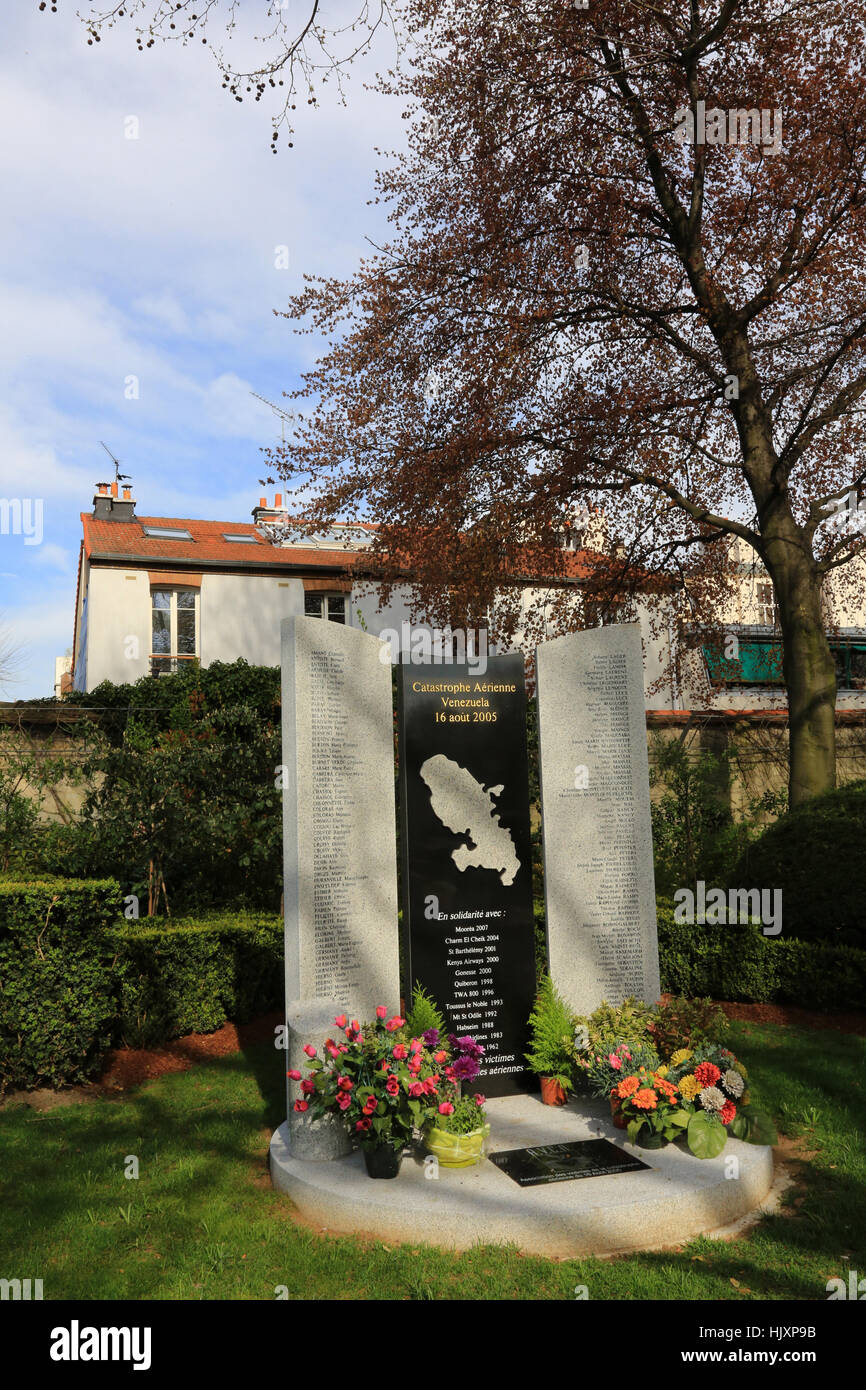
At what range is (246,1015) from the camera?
9.52m

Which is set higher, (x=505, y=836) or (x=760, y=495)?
(x=760, y=495)

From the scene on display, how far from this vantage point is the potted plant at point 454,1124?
565 centimetres

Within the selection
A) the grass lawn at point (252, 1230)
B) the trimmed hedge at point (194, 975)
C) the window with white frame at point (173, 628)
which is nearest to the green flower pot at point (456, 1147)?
the grass lawn at point (252, 1230)

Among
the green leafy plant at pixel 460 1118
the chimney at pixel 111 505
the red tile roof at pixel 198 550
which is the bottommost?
the green leafy plant at pixel 460 1118

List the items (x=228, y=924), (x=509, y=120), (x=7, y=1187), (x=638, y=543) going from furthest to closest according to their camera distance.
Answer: (x=638, y=543) < (x=509, y=120) < (x=228, y=924) < (x=7, y=1187)

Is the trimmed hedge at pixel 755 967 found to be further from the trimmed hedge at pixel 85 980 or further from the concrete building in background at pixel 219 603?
the concrete building in background at pixel 219 603

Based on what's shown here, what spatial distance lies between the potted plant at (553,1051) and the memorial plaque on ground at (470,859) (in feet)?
0.79

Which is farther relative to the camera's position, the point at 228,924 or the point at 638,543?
the point at 638,543

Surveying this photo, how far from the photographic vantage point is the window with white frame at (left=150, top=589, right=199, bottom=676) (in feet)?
84.2

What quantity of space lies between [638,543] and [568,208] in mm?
5090

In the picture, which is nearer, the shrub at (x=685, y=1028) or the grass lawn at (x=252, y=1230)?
the grass lawn at (x=252, y=1230)

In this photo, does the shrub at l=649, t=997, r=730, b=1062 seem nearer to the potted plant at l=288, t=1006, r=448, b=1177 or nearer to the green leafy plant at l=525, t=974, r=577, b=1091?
the green leafy plant at l=525, t=974, r=577, b=1091
